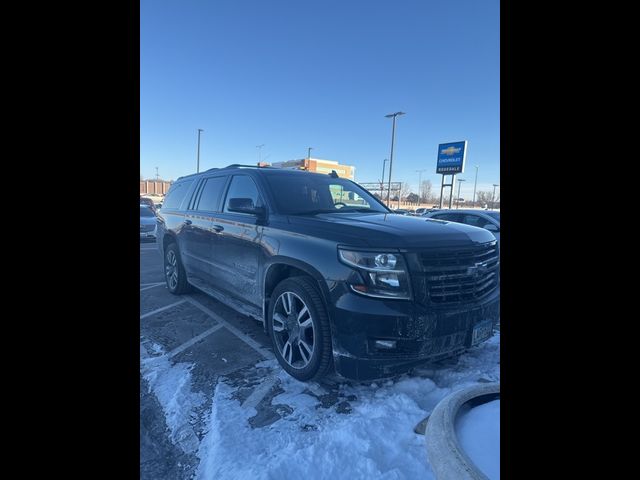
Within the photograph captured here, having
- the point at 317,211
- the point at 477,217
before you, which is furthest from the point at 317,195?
the point at 477,217

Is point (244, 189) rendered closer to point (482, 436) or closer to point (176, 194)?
point (176, 194)

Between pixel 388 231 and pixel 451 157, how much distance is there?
96.5 ft

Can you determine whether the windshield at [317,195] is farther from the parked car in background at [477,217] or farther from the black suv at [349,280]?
the parked car in background at [477,217]

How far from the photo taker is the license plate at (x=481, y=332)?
110 inches

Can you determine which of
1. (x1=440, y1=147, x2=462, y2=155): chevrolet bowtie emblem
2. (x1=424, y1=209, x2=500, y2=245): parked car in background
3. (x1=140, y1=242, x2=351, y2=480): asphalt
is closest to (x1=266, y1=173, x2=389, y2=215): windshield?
(x1=140, y1=242, x2=351, y2=480): asphalt

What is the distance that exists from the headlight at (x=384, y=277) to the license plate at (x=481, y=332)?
2.48ft

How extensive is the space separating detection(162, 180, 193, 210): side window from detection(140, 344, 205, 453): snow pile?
2.80 meters

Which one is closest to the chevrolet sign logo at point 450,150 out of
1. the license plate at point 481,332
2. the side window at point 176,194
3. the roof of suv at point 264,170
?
the side window at point 176,194
